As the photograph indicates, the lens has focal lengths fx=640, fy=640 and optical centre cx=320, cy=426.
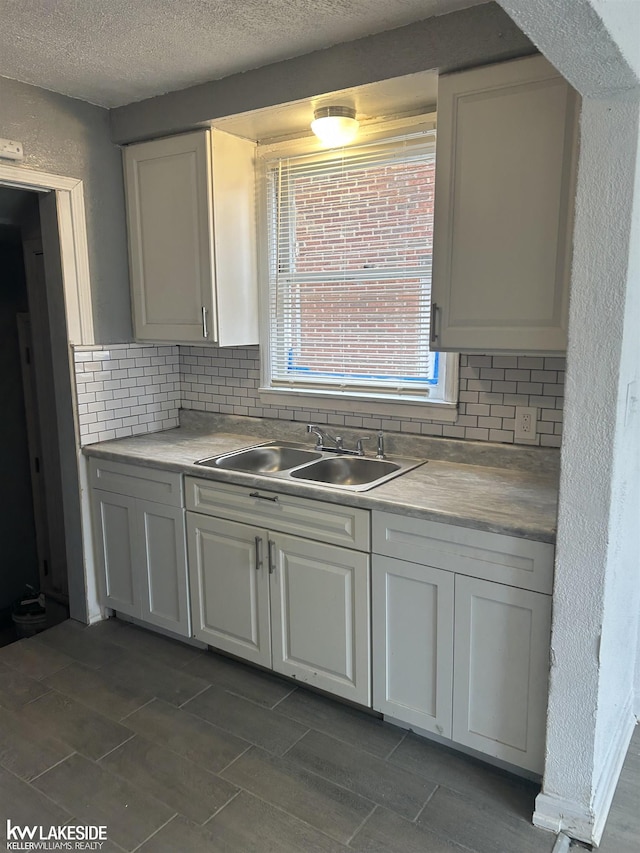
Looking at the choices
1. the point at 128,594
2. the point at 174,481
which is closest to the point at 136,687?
the point at 128,594

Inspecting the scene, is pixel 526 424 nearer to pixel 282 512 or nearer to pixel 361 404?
pixel 361 404

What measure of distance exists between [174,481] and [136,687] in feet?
2.80

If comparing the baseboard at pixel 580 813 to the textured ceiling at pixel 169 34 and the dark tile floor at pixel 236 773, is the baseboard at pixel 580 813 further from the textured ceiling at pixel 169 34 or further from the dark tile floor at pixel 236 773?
the textured ceiling at pixel 169 34

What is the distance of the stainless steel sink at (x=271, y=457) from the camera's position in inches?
114

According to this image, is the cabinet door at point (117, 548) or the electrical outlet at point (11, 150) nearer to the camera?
the electrical outlet at point (11, 150)

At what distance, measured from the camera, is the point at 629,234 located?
1571mm

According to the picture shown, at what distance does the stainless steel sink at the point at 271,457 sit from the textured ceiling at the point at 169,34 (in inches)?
62.2

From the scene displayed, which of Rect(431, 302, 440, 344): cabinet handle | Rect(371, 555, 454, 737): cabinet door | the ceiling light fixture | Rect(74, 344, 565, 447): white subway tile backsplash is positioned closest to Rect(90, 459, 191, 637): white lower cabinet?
Rect(74, 344, 565, 447): white subway tile backsplash

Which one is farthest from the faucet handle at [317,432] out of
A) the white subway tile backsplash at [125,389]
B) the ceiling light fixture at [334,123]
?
the ceiling light fixture at [334,123]

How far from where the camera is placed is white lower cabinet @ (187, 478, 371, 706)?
2295 millimetres

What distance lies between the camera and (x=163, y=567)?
9.44 ft

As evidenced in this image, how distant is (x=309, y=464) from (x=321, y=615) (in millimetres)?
636

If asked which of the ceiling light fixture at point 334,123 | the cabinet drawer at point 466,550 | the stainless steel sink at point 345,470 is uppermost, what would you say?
the ceiling light fixture at point 334,123

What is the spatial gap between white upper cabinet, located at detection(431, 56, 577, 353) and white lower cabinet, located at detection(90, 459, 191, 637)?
1403mm
